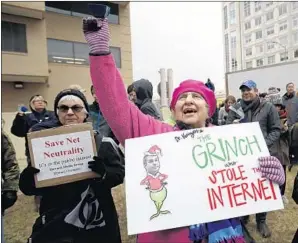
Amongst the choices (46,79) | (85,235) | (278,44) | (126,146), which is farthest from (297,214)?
(278,44)

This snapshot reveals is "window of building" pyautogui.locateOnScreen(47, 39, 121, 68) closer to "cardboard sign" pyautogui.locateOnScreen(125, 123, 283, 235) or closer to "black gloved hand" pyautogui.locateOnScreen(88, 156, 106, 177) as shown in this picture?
"black gloved hand" pyautogui.locateOnScreen(88, 156, 106, 177)

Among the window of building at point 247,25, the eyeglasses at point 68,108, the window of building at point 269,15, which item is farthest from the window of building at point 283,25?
the eyeglasses at point 68,108

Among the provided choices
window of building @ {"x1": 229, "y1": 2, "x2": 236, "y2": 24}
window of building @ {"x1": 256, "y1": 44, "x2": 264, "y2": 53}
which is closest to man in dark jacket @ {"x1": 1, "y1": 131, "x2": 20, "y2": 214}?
window of building @ {"x1": 256, "y1": 44, "x2": 264, "y2": 53}

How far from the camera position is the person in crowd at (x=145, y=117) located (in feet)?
4.83

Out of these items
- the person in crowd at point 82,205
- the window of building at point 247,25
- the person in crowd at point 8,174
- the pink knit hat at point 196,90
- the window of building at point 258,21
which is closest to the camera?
the pink knit hat at point 196,90

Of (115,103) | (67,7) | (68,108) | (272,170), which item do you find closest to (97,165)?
(68,108)

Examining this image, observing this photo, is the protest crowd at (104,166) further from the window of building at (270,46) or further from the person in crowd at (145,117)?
the window of building at (270,46)

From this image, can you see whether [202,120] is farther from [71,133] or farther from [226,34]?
[226,34]

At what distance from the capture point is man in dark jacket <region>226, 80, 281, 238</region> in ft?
12.5

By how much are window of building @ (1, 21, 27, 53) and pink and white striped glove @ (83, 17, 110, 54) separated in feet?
44.8

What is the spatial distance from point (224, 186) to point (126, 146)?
48 centimetres

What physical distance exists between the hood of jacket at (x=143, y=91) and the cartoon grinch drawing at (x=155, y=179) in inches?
93.4

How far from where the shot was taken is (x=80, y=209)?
2.00 m

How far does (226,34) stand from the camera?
79688 millimetres
